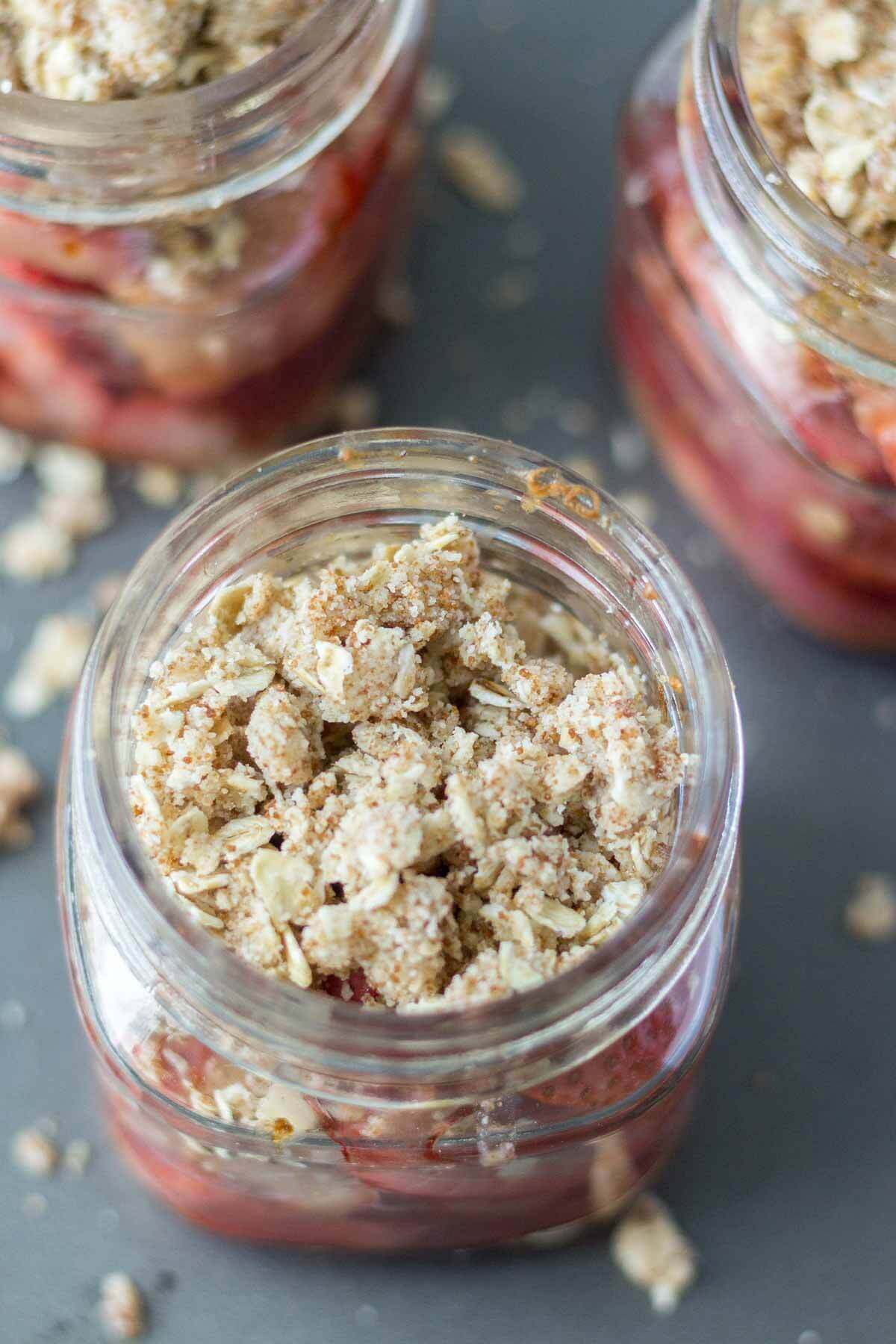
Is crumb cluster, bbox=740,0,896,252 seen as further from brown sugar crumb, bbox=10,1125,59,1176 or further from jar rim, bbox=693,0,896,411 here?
brown sugar crumb, bbox=10,1125,59,1176

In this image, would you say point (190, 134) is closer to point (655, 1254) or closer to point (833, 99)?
point (833, 99)

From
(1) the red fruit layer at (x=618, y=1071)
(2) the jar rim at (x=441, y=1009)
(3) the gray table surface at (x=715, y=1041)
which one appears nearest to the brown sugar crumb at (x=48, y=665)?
(3) the gray table surface at (x=715, y=1041)

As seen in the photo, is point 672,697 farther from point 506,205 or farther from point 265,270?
point 506,205

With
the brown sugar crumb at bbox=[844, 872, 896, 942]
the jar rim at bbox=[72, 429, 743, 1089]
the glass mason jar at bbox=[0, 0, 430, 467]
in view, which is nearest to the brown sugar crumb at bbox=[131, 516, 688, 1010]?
the jar rim at bbox=[72, 429, 743, 1089]

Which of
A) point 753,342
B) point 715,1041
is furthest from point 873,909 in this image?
point 753,342

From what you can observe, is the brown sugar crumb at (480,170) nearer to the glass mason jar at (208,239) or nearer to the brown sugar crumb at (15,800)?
the glass mason jar at (208,239)
